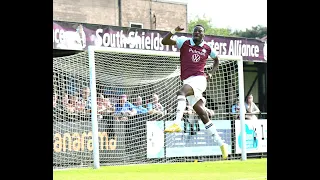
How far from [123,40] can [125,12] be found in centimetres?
2083

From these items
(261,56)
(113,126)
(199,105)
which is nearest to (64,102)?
(113,126)

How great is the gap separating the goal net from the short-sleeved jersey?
10.9ft

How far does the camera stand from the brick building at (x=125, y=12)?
119 feet

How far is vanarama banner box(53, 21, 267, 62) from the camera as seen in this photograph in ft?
53.6

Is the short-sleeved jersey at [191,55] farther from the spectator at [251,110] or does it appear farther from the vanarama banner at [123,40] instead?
the spectator at [251,110]

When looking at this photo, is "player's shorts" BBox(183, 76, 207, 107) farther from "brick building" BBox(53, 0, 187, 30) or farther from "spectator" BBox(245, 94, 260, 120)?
"brick building" BBox(53, 0, 187, 30)

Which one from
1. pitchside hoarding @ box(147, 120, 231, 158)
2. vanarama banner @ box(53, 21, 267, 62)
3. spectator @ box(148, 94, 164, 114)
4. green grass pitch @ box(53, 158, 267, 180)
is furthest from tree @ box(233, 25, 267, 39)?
green grass pitch @ box(53, 158, 267, 180)

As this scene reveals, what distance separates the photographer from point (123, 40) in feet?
57.9

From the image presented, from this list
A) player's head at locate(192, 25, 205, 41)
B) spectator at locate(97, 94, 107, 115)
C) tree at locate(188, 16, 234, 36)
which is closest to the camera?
player's head at locate(192, 25, 205, 41)

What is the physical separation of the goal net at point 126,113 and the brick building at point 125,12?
61.8 ft

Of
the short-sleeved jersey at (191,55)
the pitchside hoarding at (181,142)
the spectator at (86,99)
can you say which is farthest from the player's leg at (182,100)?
the pitchside hoarding at (181,142)
